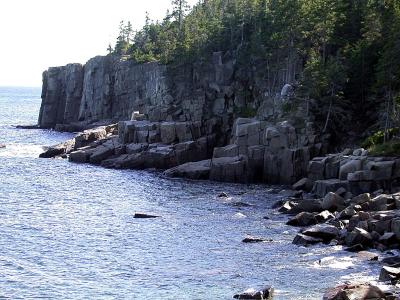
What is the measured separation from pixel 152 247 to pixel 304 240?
12.1m

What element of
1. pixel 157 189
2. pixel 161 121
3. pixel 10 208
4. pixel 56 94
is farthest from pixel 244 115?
pixel 56 94

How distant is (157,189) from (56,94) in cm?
11087

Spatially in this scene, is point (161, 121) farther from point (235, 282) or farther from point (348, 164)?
point (235, 282)

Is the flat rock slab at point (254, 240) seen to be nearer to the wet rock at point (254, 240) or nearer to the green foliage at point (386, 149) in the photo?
the wet rock at point (254, 240)

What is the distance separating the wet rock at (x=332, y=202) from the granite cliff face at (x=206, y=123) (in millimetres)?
18986

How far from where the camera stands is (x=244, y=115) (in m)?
108

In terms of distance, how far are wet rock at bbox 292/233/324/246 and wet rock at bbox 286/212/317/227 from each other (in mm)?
6899

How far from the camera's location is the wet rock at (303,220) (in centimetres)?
5903

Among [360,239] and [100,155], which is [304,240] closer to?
[360,239]

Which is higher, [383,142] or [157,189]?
[383,142]

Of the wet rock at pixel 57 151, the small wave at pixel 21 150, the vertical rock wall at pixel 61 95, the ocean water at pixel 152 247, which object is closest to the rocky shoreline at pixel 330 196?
the ocean water at pixel 152 247

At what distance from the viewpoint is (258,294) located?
36969 mm

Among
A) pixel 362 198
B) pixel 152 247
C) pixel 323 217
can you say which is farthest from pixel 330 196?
pixel 152 247

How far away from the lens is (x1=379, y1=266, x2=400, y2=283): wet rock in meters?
39.6
